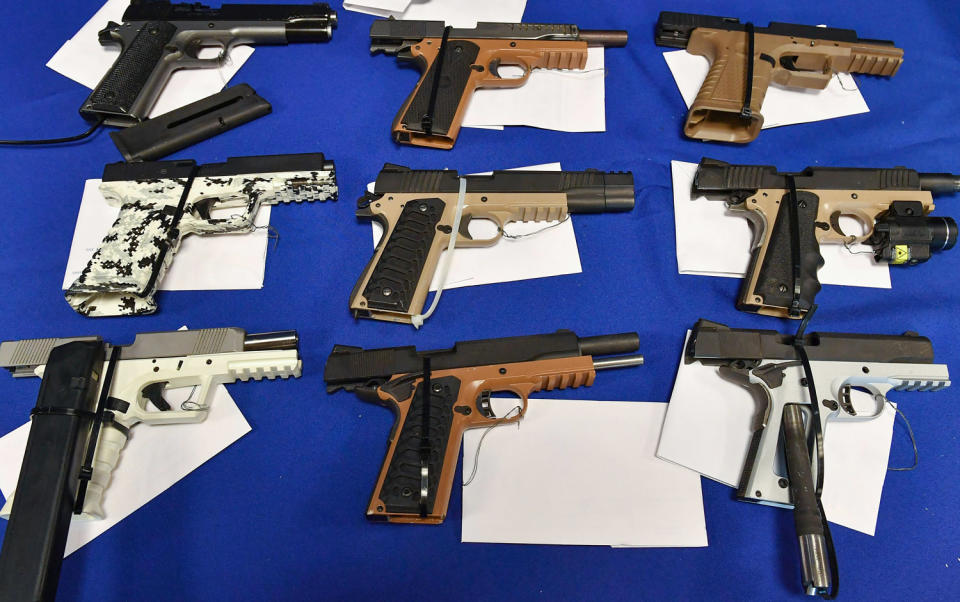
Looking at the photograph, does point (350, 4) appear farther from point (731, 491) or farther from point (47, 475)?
point (731, 491)

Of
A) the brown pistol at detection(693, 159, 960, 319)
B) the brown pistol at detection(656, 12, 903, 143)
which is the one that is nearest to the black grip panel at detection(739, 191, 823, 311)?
the brown pistol at detection(693, 159, 960, 319)

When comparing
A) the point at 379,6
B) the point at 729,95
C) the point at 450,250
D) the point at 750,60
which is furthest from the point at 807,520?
the point at 379,6

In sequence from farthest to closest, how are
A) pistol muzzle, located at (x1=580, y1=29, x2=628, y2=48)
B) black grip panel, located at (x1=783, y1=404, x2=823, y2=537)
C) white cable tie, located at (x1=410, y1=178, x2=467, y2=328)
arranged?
1. pistol muzzle, located at (x1=580, y1=29, x2=628, y2=48)
2. white cable tie, located at (x1=410, y1=178, x2=467, y2=328)
3. black grip panel, located at (x1=783, y1=404, x2=823, y2=537)

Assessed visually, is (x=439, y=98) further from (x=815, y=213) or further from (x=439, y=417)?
(x=815, y=213)

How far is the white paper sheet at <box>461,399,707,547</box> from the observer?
2.64 m

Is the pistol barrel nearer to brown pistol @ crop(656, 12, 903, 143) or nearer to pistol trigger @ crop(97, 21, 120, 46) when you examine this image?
brown pistol @ crop(656, 12, 903, 143)

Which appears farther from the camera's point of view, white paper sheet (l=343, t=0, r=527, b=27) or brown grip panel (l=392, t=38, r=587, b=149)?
white paper sheet (l=343, t=0, r=527, b=27)

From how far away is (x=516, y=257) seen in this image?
3.24 meters

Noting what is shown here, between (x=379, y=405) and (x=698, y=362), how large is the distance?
156 cm

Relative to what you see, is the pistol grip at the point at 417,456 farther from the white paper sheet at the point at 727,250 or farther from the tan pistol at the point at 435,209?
the white paper sheet at the point at 727,250

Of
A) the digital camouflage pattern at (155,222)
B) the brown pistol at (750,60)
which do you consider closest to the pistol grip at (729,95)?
the brown pistol at (750,60)

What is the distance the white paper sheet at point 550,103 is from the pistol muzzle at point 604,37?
154 mm

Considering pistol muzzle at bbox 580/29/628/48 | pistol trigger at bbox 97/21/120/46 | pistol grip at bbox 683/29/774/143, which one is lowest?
pistol grip at bbox 683/29/774/143

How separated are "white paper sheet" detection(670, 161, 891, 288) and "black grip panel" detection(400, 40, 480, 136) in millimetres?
1407
